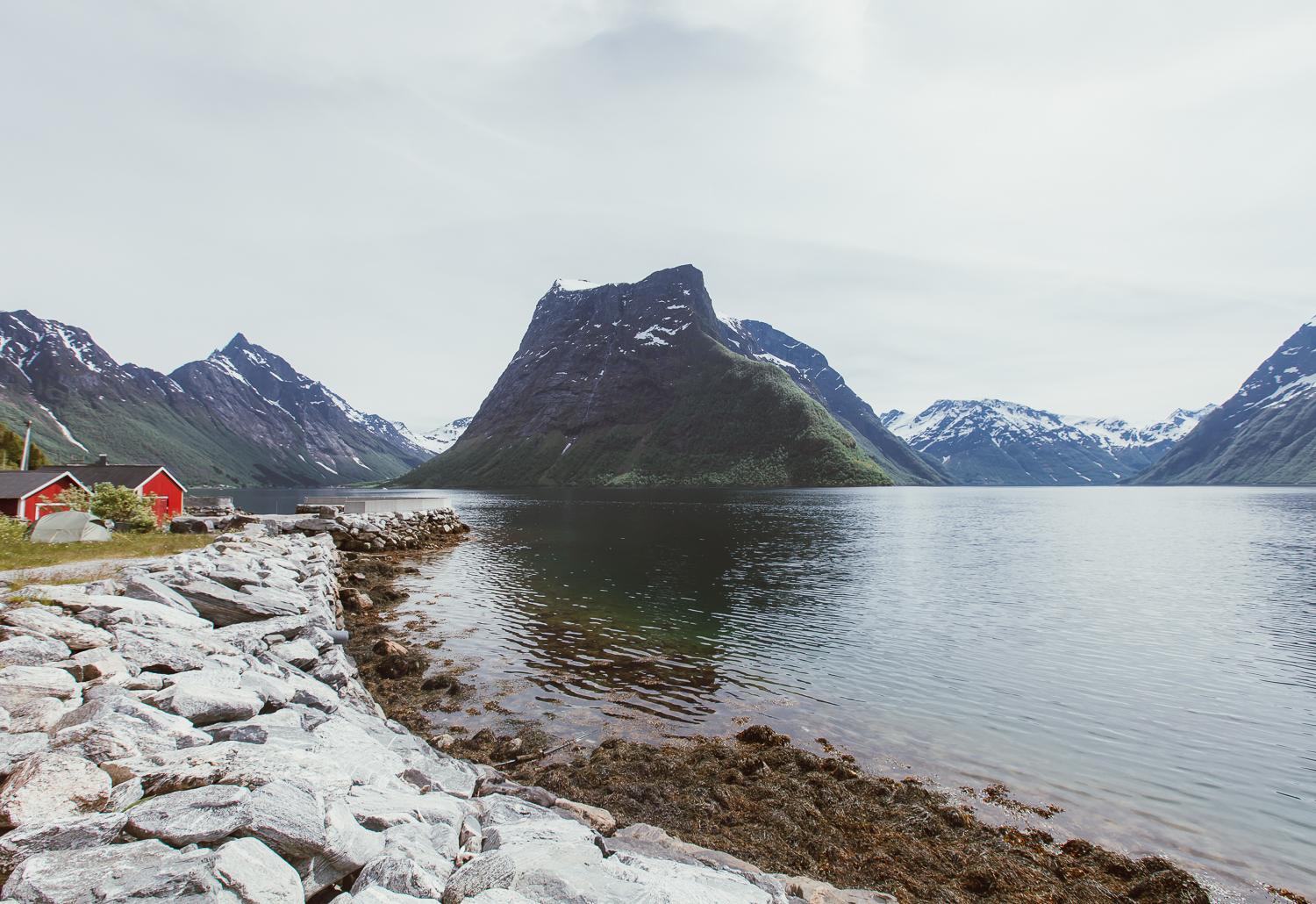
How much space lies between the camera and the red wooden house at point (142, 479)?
52750 mm

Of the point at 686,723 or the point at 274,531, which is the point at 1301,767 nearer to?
the point at 686,723

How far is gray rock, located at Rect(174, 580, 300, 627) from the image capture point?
17.7 metres

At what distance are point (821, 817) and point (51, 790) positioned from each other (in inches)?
474

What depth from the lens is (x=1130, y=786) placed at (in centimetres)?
1452

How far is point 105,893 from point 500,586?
35.3 metres

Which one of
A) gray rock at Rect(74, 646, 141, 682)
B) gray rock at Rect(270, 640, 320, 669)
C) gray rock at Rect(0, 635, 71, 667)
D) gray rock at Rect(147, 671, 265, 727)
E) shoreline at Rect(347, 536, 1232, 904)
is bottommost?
shoreline at Rect(347, 536, 1232, 904)

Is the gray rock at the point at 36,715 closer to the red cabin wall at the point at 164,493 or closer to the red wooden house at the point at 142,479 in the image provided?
the red wooden house at the point at 142,479

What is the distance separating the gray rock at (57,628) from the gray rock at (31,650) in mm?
313

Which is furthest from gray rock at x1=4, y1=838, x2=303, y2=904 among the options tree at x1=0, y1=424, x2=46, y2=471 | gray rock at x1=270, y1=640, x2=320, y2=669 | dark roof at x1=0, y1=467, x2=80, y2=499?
tree at x1=0, y1=424, x2=46, y2=471

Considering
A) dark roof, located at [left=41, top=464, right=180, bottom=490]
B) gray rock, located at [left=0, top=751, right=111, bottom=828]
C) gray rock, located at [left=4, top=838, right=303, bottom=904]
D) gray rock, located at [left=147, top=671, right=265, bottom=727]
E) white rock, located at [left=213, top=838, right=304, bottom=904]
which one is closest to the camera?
gray rock, located at [left=4, top=838, right=303, bottom=904]

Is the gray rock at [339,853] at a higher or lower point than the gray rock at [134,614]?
lower

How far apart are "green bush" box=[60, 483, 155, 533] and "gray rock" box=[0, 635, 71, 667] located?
34374 millimetres

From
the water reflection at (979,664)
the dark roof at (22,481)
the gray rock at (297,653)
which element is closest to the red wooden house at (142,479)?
the dark roof at (22,481)

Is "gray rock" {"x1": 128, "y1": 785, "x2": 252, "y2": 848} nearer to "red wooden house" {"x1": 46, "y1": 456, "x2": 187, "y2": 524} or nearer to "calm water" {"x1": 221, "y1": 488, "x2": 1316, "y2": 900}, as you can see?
"calm water" {"x1": 221, "y1": 488, "x2": 1316, "y2": 900}
